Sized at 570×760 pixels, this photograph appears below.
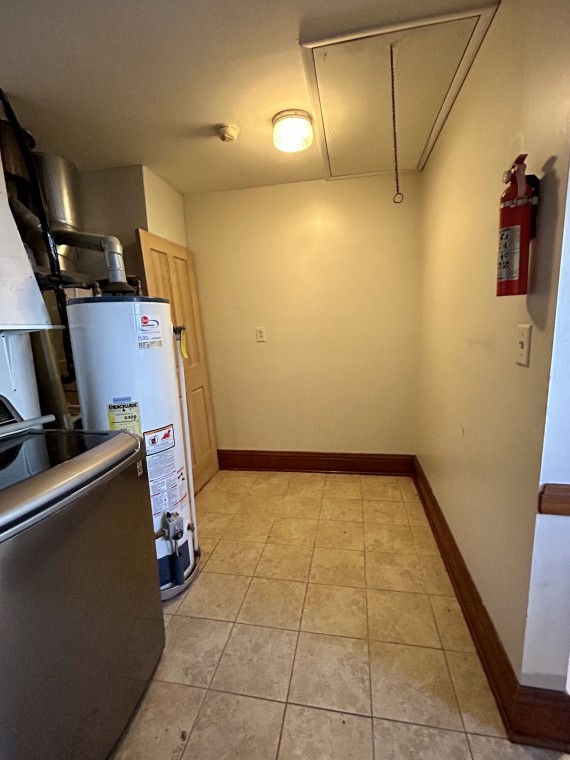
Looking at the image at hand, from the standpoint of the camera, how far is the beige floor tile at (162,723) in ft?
3.36

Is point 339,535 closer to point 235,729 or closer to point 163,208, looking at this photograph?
point 235,729

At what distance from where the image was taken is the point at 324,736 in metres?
1.04

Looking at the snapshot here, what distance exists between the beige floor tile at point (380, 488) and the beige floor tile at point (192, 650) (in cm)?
133

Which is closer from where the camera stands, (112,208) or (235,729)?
(235,729)

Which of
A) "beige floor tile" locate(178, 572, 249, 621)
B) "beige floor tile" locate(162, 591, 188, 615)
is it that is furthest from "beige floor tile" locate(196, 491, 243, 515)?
"beige floor tile" locate(162, 591, 188, 615)

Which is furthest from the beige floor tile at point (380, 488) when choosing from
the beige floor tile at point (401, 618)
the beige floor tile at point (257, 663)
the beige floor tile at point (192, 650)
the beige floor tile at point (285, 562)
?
the beige floor tile at point (192, 650)

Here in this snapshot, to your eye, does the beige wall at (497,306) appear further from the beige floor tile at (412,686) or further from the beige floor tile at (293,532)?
the beige floor tile at (293,532)

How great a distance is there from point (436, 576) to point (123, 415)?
1.65 m

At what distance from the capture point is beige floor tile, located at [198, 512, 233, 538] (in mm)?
2090

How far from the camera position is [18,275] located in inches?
53.6

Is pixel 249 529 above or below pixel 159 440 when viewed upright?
below

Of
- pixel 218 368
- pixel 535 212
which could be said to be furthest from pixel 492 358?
pixel 218 368

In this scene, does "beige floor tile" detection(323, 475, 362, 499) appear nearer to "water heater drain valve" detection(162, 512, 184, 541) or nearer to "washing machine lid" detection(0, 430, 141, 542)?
"water heater drain valve" detection(162, 512, 184, 541)

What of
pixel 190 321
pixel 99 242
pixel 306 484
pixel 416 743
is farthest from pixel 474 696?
pixel 190 321
